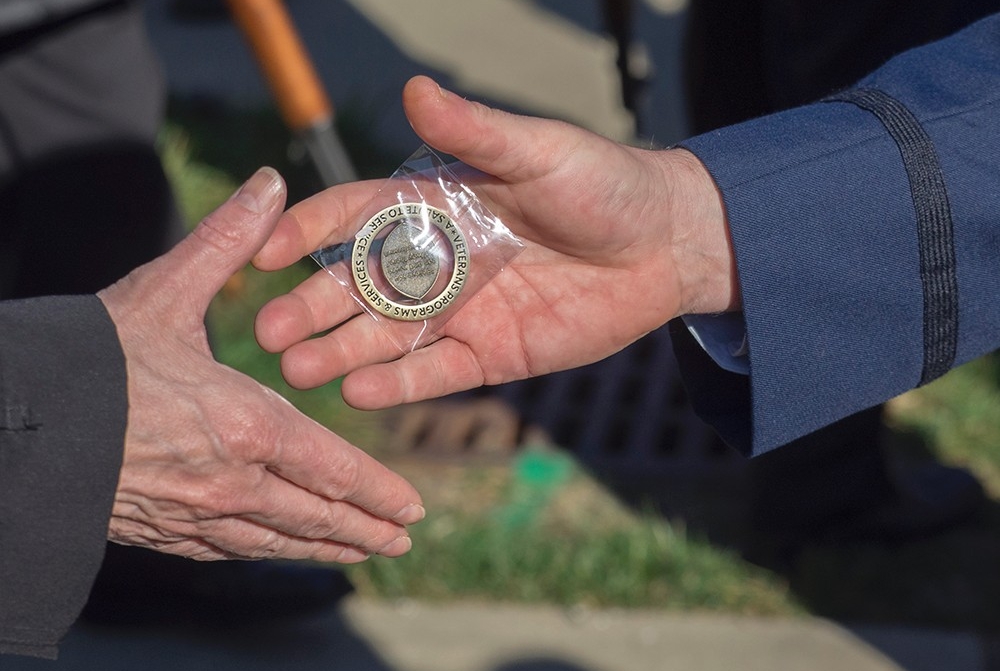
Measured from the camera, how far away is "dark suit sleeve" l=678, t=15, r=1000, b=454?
5.75 ft

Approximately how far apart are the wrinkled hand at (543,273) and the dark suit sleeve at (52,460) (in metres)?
0.29

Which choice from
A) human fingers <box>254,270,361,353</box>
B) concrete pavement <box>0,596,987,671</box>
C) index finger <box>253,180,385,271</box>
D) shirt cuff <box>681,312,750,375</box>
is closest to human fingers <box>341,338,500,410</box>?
human fingers <box>254,270,361,353</box>

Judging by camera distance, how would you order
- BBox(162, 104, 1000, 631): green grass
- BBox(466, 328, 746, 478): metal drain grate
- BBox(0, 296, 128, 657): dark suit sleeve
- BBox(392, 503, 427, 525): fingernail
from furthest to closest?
BBox(466, 328, 746, 478): metal drain grate → BBox(162, 104, 1000, 631): green grass → BBox(392, 503, 427, 525): fingernail → BBox(0, 296, 128, 657): dark suit sleeve

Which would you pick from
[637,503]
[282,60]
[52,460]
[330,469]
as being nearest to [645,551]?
[637,503]

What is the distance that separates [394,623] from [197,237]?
1.47 m

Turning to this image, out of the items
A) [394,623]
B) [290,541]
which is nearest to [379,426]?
[394,623]

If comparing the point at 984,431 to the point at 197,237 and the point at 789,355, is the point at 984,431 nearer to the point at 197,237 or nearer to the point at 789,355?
the point at 789,355

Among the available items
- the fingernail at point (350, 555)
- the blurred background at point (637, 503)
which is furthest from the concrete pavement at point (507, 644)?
the fingernail at point (350, 555)

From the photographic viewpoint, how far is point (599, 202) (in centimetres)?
178

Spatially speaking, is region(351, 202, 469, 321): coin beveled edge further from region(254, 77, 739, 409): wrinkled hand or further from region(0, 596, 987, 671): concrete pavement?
region(0, 596, 987, 671): concrete pavement

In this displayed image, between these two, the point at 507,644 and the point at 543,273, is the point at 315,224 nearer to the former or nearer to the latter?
the point at 543,273

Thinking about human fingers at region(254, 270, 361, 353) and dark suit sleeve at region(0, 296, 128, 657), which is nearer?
dark suit sleeve at region(0, 296, 128, 657)

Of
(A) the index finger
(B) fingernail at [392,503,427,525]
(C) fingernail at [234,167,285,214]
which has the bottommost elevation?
(B) fingernail at [392,503,427,525]

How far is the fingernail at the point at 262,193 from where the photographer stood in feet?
5.55
